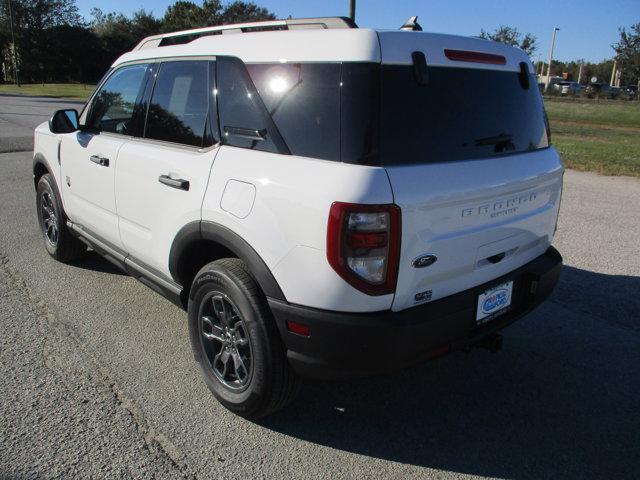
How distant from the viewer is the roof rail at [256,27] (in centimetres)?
268

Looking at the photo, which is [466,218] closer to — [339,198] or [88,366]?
[339,198]

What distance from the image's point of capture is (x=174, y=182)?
296cm

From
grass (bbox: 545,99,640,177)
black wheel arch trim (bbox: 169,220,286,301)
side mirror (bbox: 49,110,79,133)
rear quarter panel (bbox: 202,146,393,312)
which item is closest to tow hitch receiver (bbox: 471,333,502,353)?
rear quarter panel (bbox: 202,146,393,312)

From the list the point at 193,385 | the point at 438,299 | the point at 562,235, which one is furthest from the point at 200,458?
the point at 562,235

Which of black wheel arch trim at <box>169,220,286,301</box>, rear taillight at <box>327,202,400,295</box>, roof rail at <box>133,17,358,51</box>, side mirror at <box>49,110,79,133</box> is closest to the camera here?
rear taillight at <box>327,202,400,295</box>

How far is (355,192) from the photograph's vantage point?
6.93ft

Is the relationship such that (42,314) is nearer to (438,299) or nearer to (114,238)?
(114,238)

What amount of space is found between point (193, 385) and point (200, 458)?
2.16 ft

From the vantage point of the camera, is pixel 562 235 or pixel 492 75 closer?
pixel 492 75

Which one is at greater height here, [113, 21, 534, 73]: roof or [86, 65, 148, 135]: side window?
[113, 21, 534, 73]: roof

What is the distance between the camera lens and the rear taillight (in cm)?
213

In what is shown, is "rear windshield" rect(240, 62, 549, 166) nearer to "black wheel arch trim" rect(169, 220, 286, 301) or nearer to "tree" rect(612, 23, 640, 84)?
"black wheel arch trim" rect(169, 220, 286, 301)

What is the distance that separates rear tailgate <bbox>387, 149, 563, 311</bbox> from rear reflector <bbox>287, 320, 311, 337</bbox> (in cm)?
40

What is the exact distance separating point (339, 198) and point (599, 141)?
1792cm
